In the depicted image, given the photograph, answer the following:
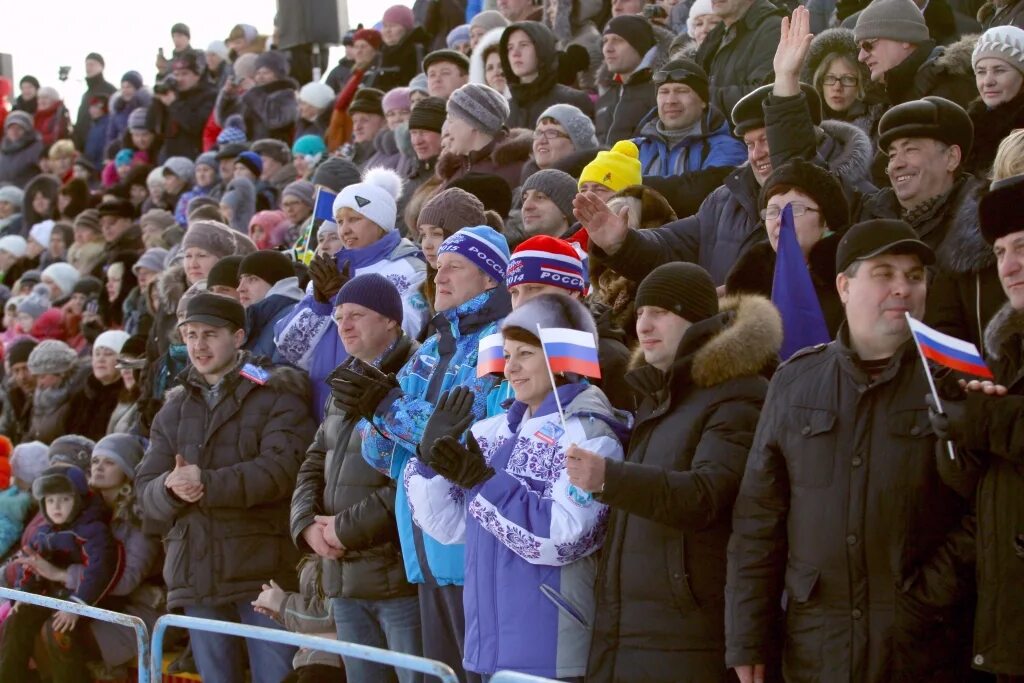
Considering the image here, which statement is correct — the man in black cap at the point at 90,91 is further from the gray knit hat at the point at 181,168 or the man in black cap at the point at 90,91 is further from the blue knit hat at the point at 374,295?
the blue knit hat at the point at 374,295

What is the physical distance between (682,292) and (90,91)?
53.7 ft

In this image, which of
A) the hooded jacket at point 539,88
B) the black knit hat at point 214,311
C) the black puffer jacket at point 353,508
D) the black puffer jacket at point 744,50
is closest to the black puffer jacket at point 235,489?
the black knit hat at point 214,311

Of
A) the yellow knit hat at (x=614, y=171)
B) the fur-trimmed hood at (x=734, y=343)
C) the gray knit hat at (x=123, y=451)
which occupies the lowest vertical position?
the gray knit hat at (x=123, y=451)

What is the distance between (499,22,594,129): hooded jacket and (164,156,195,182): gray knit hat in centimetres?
606

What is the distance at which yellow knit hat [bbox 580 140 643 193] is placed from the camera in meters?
6.97

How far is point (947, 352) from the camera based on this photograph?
12.2ft

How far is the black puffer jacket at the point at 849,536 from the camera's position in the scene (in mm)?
3945

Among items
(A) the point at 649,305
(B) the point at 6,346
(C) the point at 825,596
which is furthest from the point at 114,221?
(C) the point at 825,596

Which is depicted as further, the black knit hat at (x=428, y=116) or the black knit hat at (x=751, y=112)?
the black knit hat at (x=428, y=116)

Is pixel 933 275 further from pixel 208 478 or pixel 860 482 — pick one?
pixel 208 478

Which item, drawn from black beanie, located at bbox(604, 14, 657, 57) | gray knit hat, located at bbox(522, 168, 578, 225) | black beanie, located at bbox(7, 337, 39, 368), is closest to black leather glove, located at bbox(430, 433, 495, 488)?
gray knit hat, located at bbox(522, 168, 578, 225)

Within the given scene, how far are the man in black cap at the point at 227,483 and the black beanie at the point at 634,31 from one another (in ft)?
11.3

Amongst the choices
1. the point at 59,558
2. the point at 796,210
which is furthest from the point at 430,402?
the point at 59,558

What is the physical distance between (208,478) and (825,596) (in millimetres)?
3751
